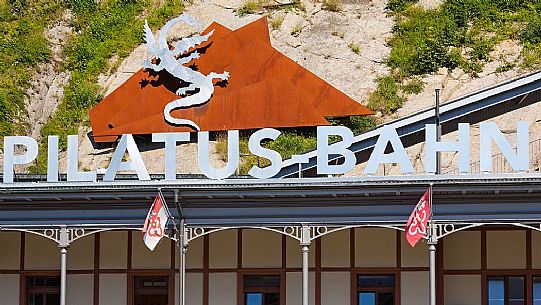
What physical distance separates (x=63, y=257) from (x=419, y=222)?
7.65m

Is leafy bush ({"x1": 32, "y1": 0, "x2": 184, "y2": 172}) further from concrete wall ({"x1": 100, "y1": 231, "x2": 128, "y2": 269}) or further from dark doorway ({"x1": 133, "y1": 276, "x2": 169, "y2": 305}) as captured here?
dark doorway ({"x1": 133, "y1": 276, "x2": 169, "y2": 305})

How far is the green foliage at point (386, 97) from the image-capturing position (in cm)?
4550

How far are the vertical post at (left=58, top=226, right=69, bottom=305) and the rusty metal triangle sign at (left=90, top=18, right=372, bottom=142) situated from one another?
15.1m

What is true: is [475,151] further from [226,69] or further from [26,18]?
[26,18]

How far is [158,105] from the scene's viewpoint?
146 ft

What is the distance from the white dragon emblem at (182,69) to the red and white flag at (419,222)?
1865 cm

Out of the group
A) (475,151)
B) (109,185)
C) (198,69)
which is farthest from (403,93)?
(109,185)

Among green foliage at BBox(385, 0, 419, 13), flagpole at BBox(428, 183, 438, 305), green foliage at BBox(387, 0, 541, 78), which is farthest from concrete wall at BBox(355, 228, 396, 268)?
green foliage at BBox(385, 0, 419, 13)

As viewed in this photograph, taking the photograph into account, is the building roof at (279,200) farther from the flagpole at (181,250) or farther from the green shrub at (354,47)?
the green shrub at (354,47)

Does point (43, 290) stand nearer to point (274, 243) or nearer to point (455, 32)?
point (274, 243)

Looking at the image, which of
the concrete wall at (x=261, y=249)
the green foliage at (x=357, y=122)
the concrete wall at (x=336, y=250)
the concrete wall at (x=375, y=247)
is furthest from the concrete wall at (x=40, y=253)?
the green foliage at (x=357, y=122)

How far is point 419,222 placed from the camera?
25.8 metres

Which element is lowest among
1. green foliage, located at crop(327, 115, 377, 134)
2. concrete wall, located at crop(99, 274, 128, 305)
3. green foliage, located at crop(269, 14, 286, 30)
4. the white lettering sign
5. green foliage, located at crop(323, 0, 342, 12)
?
concrete wall, located at crop(99, 274, 128, 305)

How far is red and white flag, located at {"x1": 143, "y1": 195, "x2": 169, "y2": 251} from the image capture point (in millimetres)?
26562
